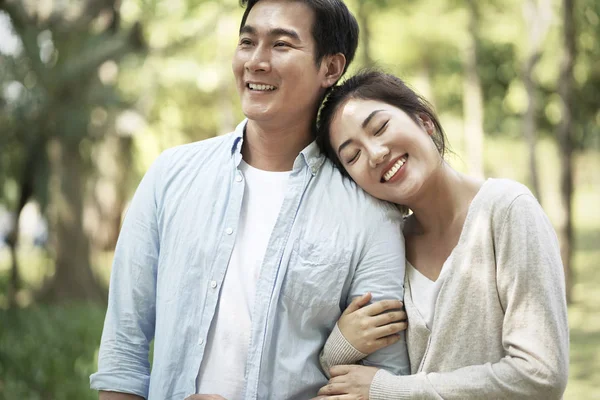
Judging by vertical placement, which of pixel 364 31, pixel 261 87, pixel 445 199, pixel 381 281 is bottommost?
pixel 381 281

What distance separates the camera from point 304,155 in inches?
112

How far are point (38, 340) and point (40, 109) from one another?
2269mm

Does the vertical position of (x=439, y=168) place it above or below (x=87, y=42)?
below

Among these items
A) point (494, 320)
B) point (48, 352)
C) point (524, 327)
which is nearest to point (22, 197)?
point (48, 352)

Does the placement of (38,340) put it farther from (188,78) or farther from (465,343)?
(188,78)

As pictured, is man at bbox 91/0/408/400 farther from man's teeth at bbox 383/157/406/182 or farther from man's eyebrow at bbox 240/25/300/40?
man's teeth at bbox 383/157/406/182

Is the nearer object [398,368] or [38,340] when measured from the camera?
[398,368]

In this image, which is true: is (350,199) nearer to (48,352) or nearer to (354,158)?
(354,158)

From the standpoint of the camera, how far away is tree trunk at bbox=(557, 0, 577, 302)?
11.7 meters

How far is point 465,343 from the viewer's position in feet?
8.40

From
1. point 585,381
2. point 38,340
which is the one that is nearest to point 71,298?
point 38,340

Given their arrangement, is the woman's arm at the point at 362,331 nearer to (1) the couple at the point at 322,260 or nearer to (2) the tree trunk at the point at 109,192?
(1) the couple at the point at 322,260

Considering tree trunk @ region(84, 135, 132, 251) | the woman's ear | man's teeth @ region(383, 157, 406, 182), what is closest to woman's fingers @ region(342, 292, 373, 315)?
man's teeth @ region(383, 157, 406, 182)

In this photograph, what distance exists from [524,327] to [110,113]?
8527 millimetres
